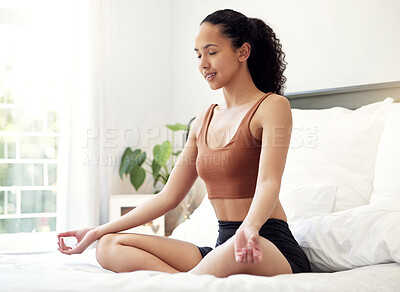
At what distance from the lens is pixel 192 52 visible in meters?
3.93

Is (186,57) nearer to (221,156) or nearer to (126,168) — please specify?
(126,168)

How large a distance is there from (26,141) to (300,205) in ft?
6.82

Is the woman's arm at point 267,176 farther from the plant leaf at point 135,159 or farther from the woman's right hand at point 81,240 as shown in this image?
the plant leaf at point 135,159

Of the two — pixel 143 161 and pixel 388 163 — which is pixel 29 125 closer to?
pixel 143 161

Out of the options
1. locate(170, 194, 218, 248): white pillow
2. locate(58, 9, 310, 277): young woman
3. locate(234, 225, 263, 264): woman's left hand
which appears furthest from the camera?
locate(170, 194, 218, 248): white pillow

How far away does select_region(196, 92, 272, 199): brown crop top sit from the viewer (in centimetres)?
155

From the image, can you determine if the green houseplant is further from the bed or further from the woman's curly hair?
the woman's curly hair

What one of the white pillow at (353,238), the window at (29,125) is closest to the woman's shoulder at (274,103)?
the white pillow at (353,238)

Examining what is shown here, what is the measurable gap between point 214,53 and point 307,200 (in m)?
0.75

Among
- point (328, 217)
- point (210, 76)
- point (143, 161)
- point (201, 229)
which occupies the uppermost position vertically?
point (210, 76)

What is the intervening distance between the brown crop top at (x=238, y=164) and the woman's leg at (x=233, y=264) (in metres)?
0.27

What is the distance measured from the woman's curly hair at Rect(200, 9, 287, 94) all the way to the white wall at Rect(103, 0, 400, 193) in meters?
1.01

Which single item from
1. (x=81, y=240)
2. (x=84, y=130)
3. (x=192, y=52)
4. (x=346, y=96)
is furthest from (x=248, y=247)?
(x=192, y=52)

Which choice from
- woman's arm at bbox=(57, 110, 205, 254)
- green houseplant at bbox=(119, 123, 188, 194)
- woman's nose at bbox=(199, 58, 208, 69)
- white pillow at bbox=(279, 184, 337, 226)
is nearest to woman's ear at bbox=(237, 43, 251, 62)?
woman's nose at bbox=(199, 58, 208, 69)
